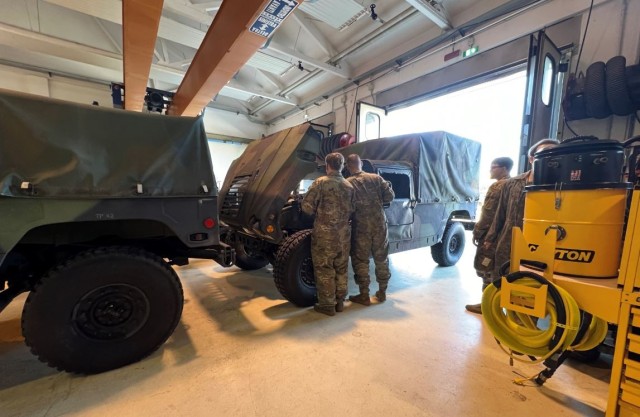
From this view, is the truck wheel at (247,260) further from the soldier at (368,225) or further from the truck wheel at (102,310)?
the truck wheel at (102,310)

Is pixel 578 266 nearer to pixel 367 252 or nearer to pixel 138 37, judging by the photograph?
pixel 367 252

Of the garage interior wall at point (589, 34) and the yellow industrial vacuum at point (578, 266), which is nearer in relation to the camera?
the yellow industrial vacuum at point (578, 266)

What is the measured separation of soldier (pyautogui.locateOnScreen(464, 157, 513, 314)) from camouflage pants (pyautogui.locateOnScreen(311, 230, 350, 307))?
155 centimetres

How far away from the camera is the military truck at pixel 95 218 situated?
1.77 m

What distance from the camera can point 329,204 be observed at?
3027 millimetres

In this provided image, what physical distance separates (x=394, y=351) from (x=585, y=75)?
4.53 m

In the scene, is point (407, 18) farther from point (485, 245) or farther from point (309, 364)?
point (309, 364)

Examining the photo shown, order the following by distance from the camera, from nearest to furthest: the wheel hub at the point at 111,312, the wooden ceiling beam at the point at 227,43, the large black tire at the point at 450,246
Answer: the wheel hub at the point at 111,312
the wooden ceiling beam at the point at 227,43
the large black tire at the point at 450,246

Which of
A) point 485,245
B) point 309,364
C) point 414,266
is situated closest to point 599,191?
point 485,245

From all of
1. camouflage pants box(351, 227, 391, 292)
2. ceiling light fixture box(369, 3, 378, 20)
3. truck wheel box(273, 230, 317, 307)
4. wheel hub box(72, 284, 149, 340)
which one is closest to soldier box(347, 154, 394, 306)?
camouflage pants box(351, 227, 391, 292)

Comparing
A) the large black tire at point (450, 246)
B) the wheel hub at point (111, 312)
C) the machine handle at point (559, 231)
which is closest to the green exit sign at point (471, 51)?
the large black tire at point (450, 246)

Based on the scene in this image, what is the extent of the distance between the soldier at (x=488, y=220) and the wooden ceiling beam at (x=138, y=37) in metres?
3.68

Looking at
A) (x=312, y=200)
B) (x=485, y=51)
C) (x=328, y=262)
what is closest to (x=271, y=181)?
(x=312, y=200)

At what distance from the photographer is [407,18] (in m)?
5.38
